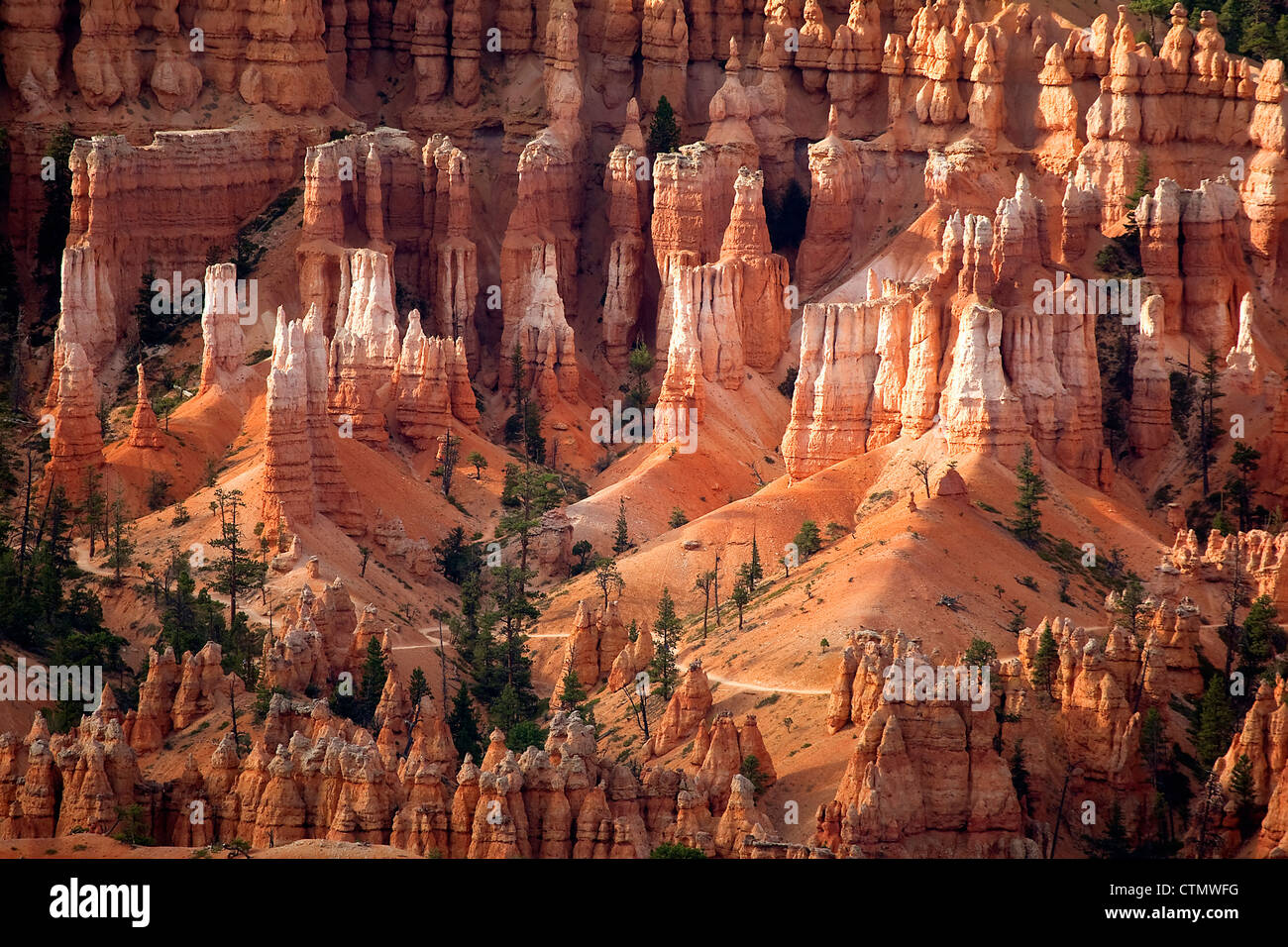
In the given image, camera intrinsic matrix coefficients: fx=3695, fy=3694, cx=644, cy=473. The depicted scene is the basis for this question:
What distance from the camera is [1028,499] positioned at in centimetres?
11425

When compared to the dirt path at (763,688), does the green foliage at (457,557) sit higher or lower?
higher

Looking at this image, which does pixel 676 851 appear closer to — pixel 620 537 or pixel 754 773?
pixel 754 773

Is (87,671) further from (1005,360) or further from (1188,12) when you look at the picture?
(1188,12)

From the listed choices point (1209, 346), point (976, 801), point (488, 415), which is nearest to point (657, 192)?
point (488, 415)

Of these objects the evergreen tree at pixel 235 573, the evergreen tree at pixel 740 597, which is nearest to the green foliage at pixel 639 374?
the evergreen tree at pixel 235 573

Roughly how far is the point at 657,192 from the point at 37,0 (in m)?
26.6

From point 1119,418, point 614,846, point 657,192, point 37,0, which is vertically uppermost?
point 37,0

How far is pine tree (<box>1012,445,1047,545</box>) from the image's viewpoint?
11300 cm

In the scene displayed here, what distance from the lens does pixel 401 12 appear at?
509 feet

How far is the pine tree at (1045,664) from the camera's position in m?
96.6

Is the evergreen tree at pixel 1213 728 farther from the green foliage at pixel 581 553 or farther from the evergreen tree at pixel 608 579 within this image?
the green foliage at pixel 581 553

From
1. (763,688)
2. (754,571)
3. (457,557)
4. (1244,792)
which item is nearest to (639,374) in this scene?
(457,557)

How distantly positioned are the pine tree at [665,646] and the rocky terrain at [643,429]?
22cm

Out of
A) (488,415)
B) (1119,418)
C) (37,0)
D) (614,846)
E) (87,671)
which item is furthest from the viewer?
(37,0)
